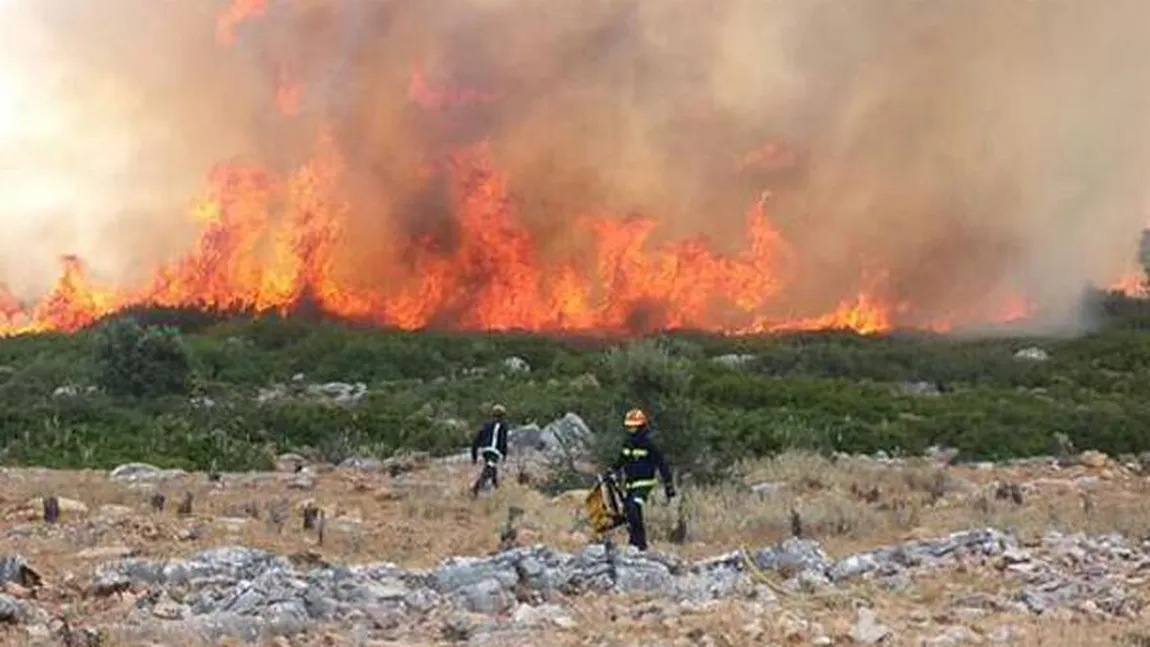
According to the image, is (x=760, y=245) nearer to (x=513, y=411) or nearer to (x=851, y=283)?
(x=851, y=283)

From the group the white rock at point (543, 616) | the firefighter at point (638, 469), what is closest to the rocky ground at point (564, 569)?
the white rock at point (543, 616)

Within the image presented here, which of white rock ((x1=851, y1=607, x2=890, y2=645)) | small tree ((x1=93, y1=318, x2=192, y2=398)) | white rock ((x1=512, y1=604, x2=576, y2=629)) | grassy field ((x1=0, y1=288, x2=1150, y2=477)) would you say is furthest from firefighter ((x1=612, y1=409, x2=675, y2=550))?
small tree ((x1=93, y1=318, x2=192, y2=398))

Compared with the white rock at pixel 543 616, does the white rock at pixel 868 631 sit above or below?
below

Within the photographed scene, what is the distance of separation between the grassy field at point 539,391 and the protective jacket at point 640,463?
793 centimetres

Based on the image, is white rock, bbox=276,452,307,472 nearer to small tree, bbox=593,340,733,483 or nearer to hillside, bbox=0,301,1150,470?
hillside, bbox=0,301,1150,470

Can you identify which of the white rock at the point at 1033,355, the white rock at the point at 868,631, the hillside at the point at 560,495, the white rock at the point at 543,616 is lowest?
the white rock at the point at 868,631

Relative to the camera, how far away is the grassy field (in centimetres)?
3025

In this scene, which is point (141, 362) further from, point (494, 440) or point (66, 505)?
point (66, 505)

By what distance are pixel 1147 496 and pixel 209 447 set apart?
17.9 meters

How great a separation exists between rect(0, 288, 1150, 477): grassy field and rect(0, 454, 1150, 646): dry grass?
124 inches

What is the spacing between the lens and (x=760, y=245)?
62125 mm

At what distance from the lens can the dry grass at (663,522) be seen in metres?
12.3

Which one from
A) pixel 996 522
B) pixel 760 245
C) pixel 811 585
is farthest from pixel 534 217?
pixel 811 585

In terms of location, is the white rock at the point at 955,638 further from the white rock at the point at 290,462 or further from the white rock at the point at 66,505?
the white rock at the point at 290,462
